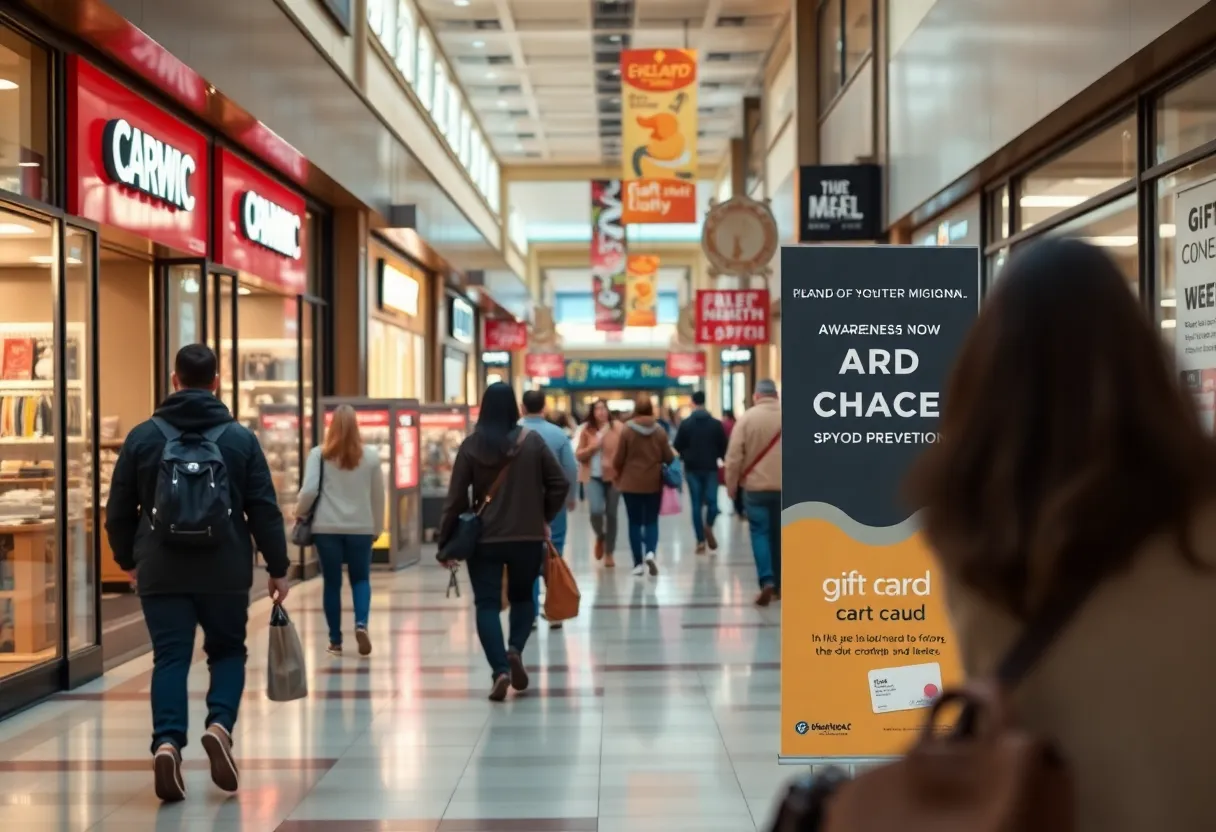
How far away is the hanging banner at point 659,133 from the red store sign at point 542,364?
21671 mm

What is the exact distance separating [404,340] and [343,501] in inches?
475

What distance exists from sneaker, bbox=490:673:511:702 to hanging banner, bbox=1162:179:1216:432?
3.74 meters

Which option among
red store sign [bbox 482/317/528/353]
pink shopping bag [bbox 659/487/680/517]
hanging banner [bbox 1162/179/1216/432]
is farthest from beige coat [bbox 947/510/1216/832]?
red store sign [bbox 482/317/528/353]

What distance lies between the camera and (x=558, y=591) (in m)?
7.40

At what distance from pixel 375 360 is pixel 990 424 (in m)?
16.5

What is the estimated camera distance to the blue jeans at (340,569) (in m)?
8.78

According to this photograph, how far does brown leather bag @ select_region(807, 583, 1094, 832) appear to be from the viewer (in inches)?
→ 54.1

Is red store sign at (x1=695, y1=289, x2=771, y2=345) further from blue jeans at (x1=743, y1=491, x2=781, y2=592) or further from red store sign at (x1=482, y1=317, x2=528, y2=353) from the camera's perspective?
red store sign at (x1=482, y1=317, x2=528, y2=353)

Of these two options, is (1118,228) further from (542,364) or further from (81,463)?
(542,364)

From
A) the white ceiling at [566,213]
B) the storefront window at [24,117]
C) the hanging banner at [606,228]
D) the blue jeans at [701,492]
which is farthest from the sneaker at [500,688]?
the white ceiling at [566,213]

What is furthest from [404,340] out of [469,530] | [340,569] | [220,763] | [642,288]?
[220,763]

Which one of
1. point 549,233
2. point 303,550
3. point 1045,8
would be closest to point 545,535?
point 1045,8

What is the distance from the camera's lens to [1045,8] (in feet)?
28.1

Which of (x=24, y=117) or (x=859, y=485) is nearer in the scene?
(x=859, y=485)
